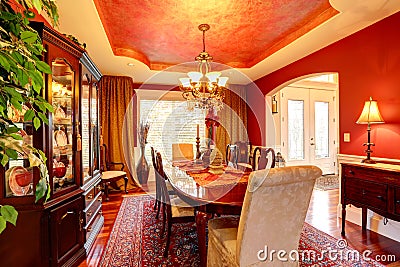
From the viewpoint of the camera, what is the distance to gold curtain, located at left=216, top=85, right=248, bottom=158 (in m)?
5.91

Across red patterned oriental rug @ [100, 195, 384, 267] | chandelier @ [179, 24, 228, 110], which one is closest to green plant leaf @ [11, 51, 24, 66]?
red patterned oriental rug @ [100, 195, 384, 267]

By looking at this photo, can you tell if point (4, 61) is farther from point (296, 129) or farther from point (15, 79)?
point (296, 129)

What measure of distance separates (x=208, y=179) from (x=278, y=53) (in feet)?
8.44

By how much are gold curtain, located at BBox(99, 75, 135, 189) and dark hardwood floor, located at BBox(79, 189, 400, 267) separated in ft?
3.80

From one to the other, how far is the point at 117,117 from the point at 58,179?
3.11 m

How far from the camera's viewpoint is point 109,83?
488 cm

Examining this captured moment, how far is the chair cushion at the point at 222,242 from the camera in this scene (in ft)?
5.18

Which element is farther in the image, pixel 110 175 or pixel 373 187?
pixel 110 175

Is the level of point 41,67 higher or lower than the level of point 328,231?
higher

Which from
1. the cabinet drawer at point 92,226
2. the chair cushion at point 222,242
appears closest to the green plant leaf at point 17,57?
the chair cushion at point 222,242

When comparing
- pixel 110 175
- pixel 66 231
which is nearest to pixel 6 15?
pixel 66 231

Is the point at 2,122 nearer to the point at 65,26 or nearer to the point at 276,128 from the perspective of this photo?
the point at 65,26

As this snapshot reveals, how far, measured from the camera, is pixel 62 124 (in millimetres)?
2117

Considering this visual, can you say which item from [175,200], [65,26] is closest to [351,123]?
[175,200]
